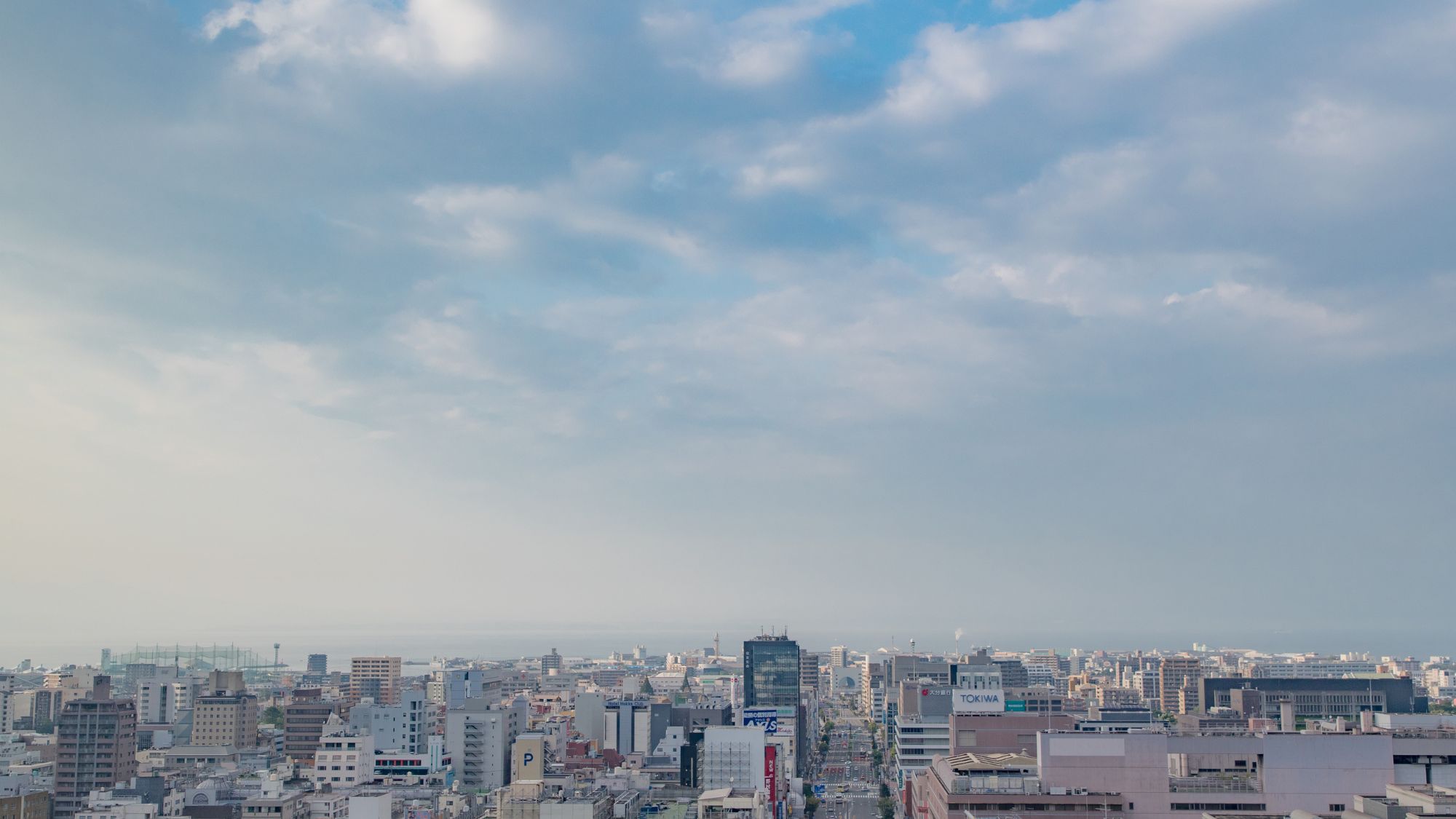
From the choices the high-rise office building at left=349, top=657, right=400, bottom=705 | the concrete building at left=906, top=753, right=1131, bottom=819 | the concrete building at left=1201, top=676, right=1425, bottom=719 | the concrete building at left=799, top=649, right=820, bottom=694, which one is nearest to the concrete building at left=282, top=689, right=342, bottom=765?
the high-rise office building at left=349, top=657, right=400, bottom=705

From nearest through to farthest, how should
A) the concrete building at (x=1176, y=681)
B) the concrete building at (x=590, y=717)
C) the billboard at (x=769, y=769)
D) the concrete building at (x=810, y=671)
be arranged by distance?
the billboard at (x=769, y=769) → the concrete building at (x=590, y=717) → the concrete building at (x=1176, y=681) → the concrete building at (x=810, y=671)

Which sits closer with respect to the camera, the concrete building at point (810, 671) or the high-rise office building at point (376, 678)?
the high-rise office building at point (376, 678)

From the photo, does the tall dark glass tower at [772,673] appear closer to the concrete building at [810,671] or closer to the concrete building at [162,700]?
the concrete building at [162,700]

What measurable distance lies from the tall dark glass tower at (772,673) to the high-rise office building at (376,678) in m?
44.7

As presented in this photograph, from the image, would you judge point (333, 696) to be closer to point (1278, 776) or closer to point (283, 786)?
point (283, 786)

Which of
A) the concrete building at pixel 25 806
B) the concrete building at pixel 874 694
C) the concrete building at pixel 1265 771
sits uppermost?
the concrete building at pixel 1265 771

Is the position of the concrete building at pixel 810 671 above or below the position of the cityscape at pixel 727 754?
below

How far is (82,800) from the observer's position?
6400 centimetres

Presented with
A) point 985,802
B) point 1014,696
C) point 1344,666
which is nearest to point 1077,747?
point 985,802

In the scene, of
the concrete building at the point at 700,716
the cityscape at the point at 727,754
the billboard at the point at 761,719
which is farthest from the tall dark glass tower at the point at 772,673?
the billboard at the point at 761,719

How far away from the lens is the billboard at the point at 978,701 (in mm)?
75625

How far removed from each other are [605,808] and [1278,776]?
2559 cm

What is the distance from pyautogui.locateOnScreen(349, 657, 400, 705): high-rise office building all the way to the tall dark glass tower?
44.7 metres

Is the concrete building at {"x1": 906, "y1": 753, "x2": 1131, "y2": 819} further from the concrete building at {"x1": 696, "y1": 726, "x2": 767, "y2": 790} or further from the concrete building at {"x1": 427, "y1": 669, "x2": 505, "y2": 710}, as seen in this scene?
the concrete building at {"x1": 427, "y1": 669, "x2": 505, "y2": 710}
